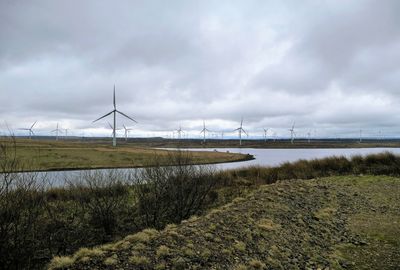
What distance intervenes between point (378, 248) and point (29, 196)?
11.9 metres

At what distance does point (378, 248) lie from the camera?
10383 millimetres

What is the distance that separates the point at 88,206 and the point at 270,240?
9.11 meters

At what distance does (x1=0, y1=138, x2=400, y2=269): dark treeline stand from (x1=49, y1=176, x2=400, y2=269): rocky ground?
3614 mm

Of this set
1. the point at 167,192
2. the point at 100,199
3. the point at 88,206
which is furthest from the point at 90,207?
the point at 167,192

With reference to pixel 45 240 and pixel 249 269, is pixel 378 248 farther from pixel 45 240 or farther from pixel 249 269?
pixel 45 240

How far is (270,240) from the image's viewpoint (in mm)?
10227

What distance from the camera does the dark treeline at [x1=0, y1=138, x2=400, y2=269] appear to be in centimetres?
1041

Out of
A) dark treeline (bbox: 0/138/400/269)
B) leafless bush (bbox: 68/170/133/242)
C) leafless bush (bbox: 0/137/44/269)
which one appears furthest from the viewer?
leafless bush (bbox: 68/170/133/242)

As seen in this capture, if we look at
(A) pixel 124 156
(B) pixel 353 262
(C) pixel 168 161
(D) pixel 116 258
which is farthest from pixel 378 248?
(A) pixel 124 156

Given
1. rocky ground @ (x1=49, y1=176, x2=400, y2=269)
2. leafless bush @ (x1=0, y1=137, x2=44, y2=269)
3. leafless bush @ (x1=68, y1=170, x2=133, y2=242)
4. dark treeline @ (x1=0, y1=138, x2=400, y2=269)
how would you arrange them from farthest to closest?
leafless bush @ (x1=68, y1=170, x2=133, y2=242)
dark treeline @ (x1=0, y1=138, x2=400, y2=269)
leafless bush @ (x1=0, y1=137, x2=44, y2=269)
rocky ground @ (x1=49, y1=176, x2=400, y2=269)

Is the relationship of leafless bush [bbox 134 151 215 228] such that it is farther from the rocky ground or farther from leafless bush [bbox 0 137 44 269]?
leafless bush [bbox 0 137 44 269]

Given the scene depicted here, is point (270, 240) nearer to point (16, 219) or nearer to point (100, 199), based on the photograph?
point (16, 219)

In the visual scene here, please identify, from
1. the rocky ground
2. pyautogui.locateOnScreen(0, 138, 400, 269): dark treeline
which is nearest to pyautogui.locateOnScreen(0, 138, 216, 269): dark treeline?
pyautogui.locateOnScreen(0, 138, 400, 269): dark treeline

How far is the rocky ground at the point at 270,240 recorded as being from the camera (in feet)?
26.1
